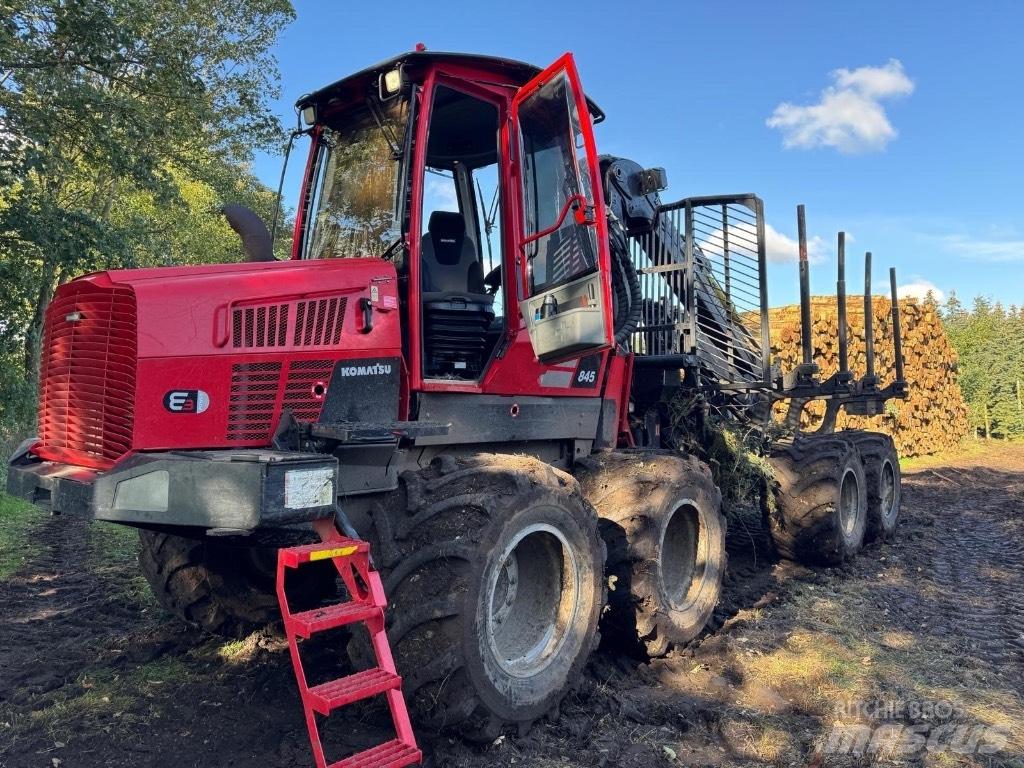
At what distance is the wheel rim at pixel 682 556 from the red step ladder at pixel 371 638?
244 cm

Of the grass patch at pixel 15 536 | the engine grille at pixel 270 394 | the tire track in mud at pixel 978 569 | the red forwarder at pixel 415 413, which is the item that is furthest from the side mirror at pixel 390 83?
the grass patch at pixel 15 536

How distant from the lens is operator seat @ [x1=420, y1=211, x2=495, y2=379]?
3.92 meters

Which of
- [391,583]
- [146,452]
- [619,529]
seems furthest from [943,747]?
[146,452]

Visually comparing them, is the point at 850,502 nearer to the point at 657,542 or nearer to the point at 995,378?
the point at 657,542

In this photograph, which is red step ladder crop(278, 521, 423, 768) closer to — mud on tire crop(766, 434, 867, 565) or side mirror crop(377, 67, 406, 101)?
side mirror crop(377, 67, 406, 101)

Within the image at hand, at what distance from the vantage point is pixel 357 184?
4.20 m

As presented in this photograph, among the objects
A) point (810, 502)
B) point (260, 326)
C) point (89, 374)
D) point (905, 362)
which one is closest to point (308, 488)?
point (260, 326)

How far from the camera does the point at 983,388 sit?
73.0ft

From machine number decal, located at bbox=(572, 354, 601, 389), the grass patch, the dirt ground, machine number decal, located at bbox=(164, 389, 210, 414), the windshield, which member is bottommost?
the dirt ground

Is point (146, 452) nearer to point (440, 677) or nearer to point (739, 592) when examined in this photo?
point (440, 677)

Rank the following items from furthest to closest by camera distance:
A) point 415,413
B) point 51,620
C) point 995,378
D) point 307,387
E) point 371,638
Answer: point 995,378 < point 51,620 < point 415,413 < point 307,387 < point 371,638

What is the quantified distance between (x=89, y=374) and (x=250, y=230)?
130 cm

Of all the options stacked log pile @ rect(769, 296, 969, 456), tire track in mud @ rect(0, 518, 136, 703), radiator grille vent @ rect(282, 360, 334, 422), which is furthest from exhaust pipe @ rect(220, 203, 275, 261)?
stacked log pile @ rect(769, 296, 969, 456)

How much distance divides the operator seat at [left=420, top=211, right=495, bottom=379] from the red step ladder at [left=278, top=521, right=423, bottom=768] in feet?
3.89
